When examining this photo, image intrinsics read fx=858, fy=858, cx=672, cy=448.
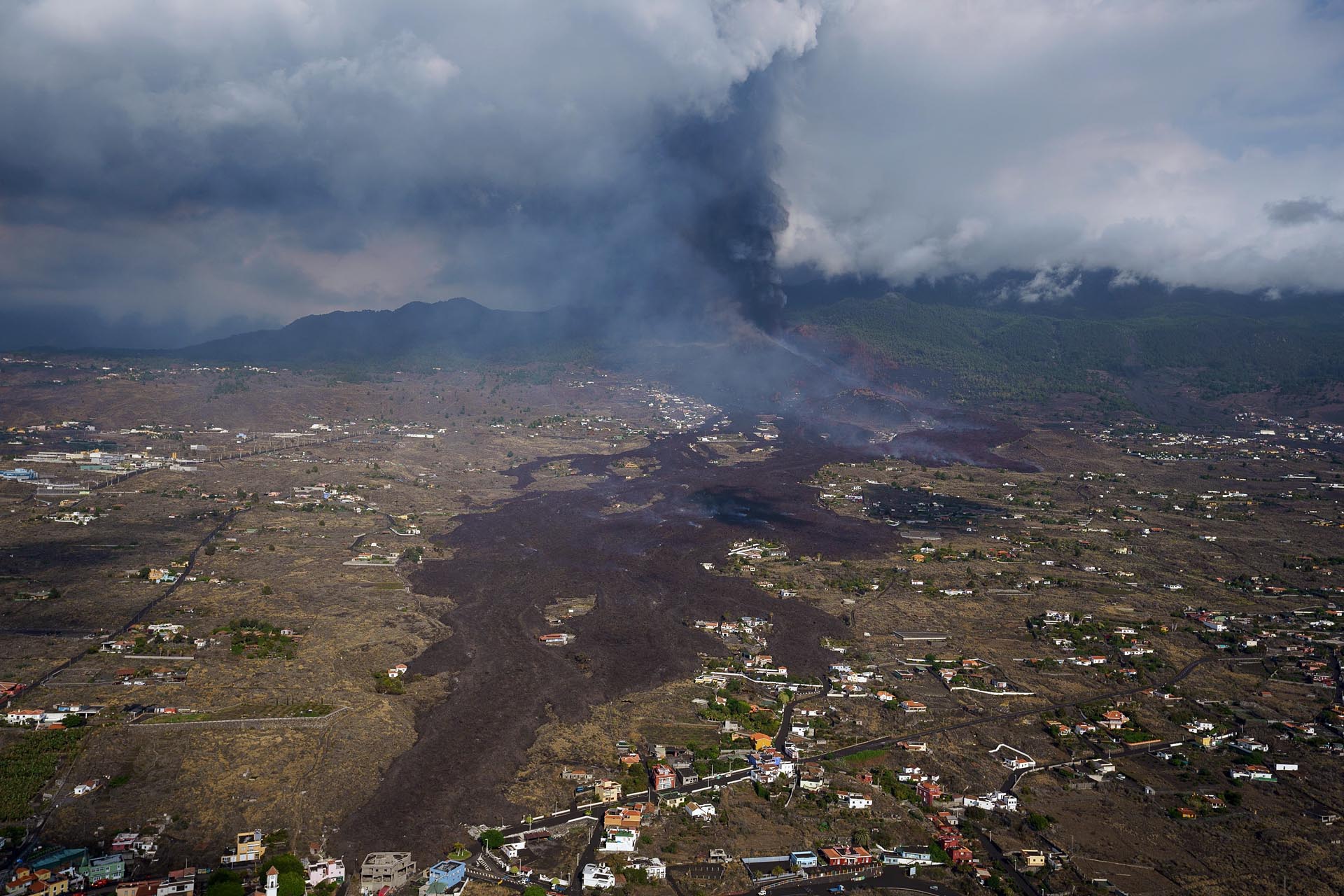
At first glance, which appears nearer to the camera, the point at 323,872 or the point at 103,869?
the point at 103,869

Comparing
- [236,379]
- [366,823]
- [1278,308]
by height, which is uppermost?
[1278,308]

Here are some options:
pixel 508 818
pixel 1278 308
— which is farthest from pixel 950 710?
pixel 1278 308

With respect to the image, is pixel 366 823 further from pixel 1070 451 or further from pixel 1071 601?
pixel 1070 451

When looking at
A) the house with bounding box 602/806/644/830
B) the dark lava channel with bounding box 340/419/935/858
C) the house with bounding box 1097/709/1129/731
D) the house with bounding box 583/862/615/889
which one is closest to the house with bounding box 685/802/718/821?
the house with bounding box 602/806/644/830

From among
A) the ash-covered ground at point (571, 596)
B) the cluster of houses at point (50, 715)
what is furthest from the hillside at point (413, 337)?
the cluster of houses at point (50, 715)

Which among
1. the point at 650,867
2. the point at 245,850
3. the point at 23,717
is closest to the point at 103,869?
the point at 245,850

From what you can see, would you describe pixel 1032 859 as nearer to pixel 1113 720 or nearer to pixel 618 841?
pixel 618 841

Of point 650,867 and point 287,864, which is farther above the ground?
point 287,864

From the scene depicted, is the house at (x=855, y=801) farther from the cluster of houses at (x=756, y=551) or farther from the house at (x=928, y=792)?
the cluster of houses at (x=756, y=551)
